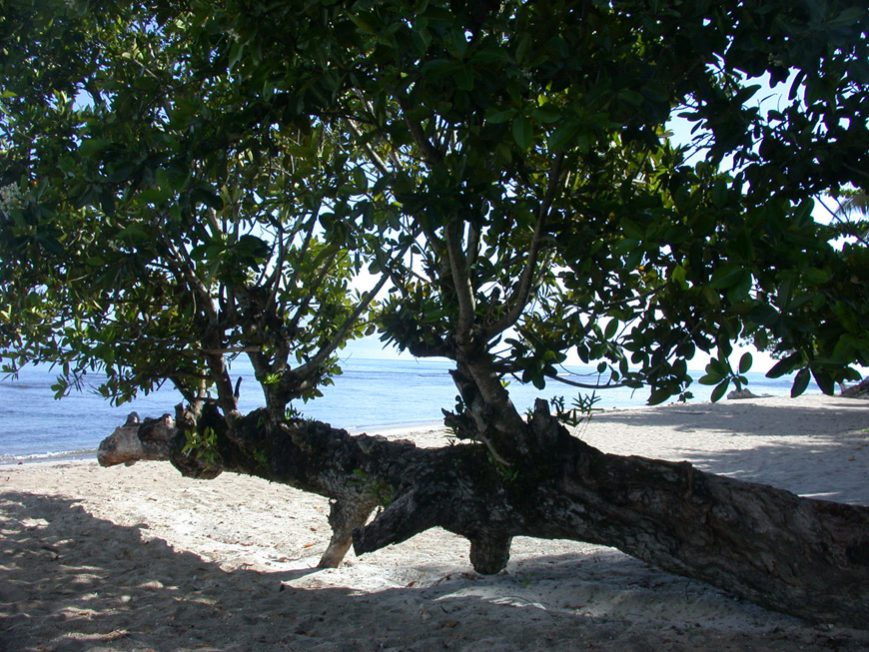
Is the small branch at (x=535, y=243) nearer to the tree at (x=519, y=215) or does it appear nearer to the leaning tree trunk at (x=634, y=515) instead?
the tree at (x=519, y=215)

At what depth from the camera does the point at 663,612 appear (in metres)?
4.30

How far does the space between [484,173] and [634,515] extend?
1992 mm

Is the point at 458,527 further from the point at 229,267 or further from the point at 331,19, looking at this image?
the point at 331,19

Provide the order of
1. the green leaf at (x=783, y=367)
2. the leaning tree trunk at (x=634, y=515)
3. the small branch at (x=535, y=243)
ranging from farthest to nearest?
the leaning tree trunk at (x=634, y=515), the small branch at (x=535, y=243), the green leaf at (x=783, y=367)

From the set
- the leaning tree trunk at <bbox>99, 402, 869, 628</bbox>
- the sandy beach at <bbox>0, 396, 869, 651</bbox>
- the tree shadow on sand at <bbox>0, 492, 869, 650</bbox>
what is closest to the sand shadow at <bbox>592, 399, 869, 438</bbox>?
the sandy beach at <bbox>0, 396, 869, 651</bbox>

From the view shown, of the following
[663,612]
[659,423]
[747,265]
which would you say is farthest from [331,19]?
[659,423]

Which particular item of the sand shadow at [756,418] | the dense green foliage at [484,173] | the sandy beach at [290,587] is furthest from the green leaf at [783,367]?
the sand shadow at [756,418]

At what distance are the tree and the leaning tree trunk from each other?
0.01m

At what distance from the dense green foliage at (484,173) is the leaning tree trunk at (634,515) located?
1.41ft

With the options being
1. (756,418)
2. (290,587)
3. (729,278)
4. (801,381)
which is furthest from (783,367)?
(756,418)

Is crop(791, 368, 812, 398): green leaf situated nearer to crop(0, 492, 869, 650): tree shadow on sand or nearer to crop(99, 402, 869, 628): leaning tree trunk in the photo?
crop(99, 402, 869, 628): leaning tree trunk

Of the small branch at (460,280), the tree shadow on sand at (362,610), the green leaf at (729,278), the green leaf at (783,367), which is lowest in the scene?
the tree shadow on sand at (362,610)

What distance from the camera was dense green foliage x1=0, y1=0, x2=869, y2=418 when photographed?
2732 millimetres

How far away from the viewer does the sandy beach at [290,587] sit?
13.1 ft
